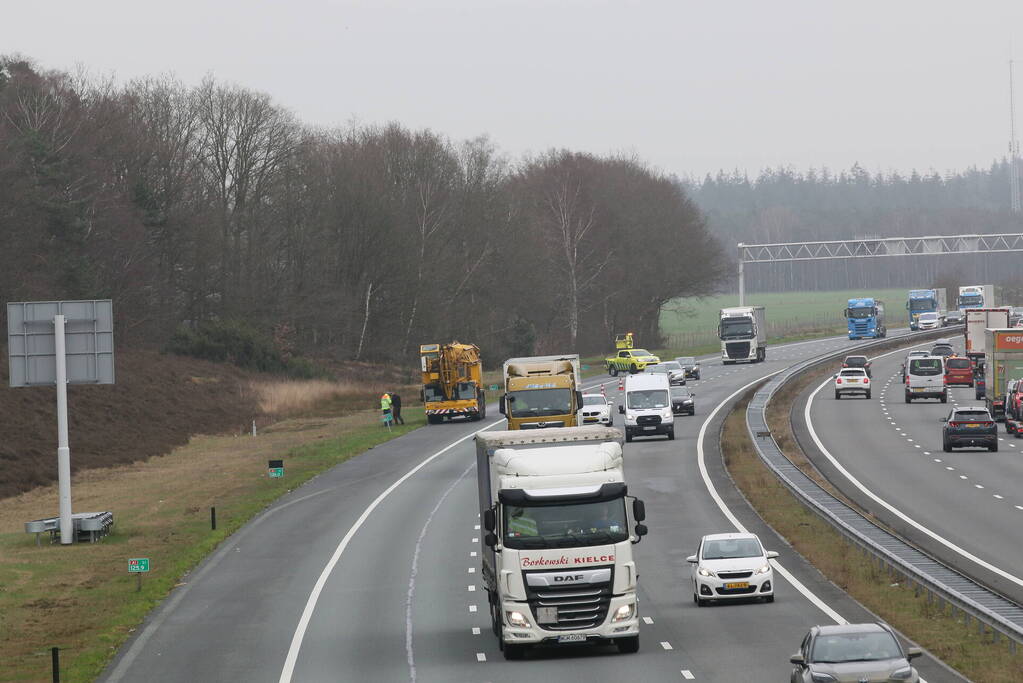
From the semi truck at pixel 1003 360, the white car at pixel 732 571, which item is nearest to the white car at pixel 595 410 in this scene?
the semi truck at pixel 1003 360

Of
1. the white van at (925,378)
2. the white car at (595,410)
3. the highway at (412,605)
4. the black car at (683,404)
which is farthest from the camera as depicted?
the white van at (925,378)

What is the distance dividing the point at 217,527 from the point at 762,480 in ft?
59.3

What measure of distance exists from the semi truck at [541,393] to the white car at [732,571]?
22.4 meters

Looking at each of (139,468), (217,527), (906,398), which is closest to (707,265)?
(906,398)

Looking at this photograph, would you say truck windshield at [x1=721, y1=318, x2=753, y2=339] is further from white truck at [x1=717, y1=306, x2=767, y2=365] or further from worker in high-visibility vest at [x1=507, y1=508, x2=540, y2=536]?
worker in high-visibility vest at [x1=507, y1=508, x2=540, y2=536]

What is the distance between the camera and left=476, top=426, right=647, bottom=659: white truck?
72.3 ft

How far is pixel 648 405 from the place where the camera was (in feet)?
199

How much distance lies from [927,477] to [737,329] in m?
60.9

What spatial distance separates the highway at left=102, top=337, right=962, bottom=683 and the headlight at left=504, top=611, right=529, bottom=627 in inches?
28.1

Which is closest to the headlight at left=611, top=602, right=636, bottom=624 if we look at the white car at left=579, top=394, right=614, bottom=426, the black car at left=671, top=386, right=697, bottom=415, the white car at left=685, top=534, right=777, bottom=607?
the white car at left=685, top=534, right=777, bottom=607

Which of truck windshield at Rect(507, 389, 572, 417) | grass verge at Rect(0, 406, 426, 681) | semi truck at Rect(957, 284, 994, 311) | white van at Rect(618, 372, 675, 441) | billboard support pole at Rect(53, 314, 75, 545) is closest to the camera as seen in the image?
grass verge at Rect(0, 406, 426, 681)

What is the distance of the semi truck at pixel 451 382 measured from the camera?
69.1 metres

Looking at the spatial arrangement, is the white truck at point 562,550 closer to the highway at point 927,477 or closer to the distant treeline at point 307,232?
the highway at point 927,477

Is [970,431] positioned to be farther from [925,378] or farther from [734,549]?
[734,549]
